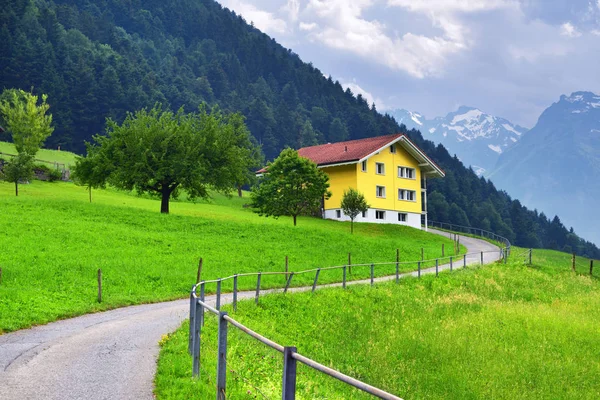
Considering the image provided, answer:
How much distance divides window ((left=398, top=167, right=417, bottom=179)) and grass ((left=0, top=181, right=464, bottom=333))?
1450 centimetres

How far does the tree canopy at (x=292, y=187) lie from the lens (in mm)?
54341

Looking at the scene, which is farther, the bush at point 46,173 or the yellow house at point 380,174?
the bush at point 46,173

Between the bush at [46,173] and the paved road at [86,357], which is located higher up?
the bush at [46,173]

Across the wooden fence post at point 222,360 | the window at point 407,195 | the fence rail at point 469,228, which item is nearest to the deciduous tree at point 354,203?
the fence rail at point 469,228

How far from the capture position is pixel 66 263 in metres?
26.5

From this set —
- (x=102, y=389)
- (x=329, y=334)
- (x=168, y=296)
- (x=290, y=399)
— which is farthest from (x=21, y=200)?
(x=290, y=399)

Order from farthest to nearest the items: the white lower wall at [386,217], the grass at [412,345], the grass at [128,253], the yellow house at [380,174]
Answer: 1. the white lower wall at [386,217]
2. the yellow house at [380,174]
3. the grass at [128,253]
4. the grass at [412,345]

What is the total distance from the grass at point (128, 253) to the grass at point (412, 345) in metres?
5.98

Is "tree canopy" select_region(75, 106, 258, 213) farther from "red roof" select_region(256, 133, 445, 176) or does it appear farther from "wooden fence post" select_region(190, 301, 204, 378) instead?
"wooden fence post" select_region(190, 301, 204, 378)

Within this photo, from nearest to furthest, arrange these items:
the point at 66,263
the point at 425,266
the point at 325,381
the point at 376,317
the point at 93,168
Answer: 1. the point at 325,381
2. the point at 376,317
3. the point at 66,263
4. the point at 425,266
5. the point at 93,168

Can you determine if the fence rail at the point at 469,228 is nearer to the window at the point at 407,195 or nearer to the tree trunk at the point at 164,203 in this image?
the window at the point at 407,195

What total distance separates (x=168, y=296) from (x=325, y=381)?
16125 mm

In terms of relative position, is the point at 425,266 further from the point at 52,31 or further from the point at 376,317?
the point at 52,31

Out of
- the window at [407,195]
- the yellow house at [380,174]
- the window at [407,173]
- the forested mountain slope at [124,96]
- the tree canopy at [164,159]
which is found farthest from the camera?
the forested mountain slope at [124,96]
